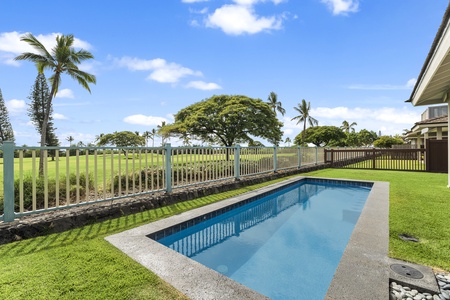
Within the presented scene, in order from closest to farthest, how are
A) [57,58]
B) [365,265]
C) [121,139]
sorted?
[365,265]
[57,58]
[121,139]

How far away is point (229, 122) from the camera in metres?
16.1

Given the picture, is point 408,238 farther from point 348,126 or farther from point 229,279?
point 348,126

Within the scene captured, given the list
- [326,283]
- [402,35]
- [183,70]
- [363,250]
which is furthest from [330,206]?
[183,70]

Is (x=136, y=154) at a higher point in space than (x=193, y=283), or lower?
higher

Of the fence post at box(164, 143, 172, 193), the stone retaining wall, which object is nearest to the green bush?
the stone retaining wall

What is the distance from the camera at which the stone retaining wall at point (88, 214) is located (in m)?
3.45

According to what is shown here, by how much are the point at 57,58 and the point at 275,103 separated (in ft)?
98.2

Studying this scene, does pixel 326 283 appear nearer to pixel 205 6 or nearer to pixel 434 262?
pixel 434 262

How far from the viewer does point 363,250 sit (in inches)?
116

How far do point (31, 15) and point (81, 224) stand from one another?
26.1 feet

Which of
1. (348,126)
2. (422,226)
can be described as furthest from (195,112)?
(348,126)

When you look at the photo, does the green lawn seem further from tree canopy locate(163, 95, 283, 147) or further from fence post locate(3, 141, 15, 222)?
tree canopy locate(163, 95, 283, 147)

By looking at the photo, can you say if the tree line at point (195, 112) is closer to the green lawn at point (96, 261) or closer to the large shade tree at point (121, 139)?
the green lawn at point (96, 261)

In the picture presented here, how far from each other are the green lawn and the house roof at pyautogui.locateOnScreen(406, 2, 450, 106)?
289 cm
